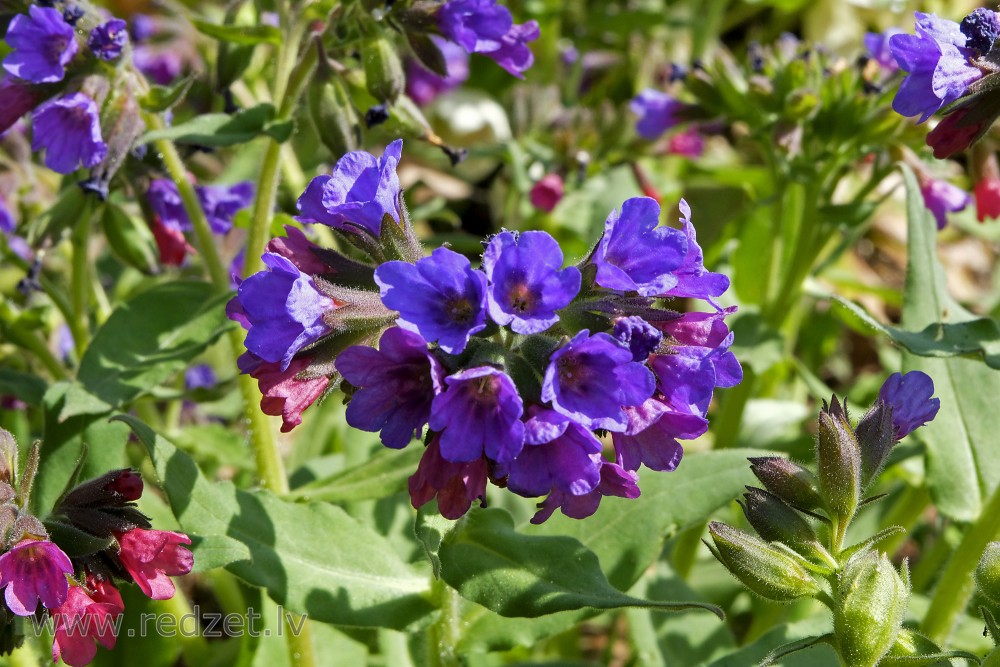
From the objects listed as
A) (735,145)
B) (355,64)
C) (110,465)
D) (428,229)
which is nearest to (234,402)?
(110,465)

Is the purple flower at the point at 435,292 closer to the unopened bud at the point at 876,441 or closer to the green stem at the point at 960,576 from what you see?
the unopened bud at the point at 876,441

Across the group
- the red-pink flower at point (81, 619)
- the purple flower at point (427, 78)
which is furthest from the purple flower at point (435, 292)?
the purple flower at point (427, 78)

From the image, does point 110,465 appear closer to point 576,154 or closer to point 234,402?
point 234,402

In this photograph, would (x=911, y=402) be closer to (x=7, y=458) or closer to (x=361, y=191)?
(x=361, y=191)

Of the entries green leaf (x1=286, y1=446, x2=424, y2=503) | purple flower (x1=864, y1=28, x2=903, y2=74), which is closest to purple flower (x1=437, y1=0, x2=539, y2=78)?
green leaf (x1=286, y1=446, x2=424, y2=503)

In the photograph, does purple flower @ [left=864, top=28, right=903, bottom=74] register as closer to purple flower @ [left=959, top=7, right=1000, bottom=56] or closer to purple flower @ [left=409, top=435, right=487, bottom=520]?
purple flower @ [left=959, top=7, right=1000, bottom=56]
